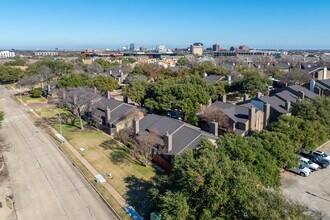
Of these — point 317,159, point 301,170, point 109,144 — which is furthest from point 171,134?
point 317,159

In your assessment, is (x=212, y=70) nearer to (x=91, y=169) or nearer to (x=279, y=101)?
(x=279, y=101)

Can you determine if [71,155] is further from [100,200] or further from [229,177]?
[229,177]

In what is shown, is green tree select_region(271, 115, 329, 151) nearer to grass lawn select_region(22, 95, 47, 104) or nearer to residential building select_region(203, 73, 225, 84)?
residential building select_region(203, 73, 225, 84)

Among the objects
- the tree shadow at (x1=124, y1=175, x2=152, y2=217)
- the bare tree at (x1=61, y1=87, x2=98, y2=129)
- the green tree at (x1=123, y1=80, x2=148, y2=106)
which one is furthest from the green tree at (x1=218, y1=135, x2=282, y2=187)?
the bare tree at (x1=61, y1=87, x2=98, y2=129)

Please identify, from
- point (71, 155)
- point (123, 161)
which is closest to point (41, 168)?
point (71, 155)

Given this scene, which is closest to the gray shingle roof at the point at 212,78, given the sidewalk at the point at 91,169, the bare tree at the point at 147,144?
the sidewalk at the point at 91,169

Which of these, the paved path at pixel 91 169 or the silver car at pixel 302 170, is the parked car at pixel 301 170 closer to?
the silver car at pixel 302 170
